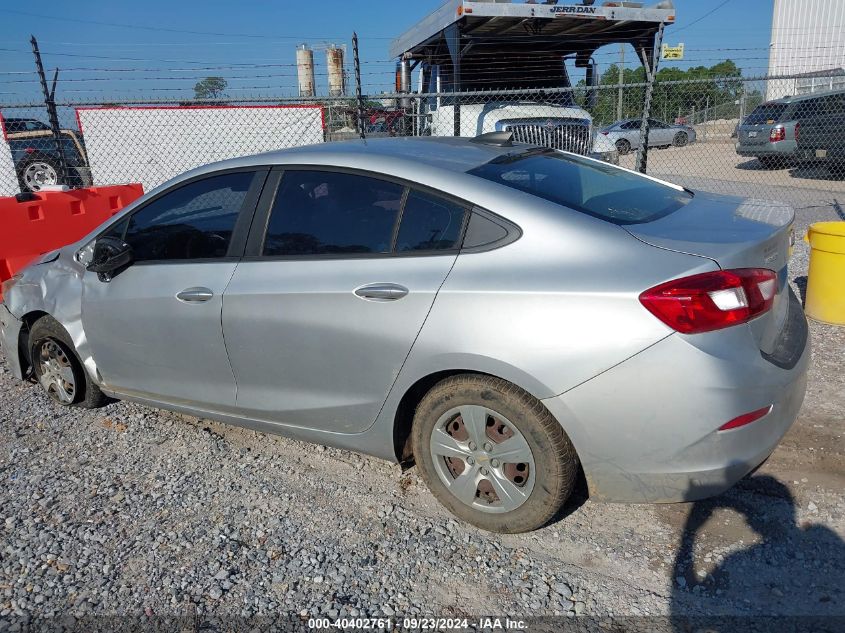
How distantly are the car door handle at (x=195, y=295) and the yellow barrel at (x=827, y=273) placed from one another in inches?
176

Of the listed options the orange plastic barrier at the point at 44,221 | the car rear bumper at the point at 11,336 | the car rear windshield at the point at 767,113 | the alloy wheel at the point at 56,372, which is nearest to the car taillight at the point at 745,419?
the alloy wheel at the point at 56,372

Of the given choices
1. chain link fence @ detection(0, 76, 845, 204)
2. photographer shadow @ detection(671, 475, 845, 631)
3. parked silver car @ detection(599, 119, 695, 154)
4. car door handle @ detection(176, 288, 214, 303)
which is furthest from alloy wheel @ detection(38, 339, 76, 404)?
parked silver car @ detection(599, 119, 695, 154)

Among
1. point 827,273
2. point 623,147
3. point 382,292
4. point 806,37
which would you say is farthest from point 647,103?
point 806,37

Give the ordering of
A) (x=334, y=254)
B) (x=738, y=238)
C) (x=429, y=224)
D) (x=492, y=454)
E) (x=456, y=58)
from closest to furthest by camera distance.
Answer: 1. (x=738, y=238)
2. (x=492, y=454)
3. (x=429, y=224)
4. (x=334, y=254)
5. (x=456, y=58)

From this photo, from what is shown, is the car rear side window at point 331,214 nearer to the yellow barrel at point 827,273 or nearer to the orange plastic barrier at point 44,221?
the yellow barrel at point 827,273

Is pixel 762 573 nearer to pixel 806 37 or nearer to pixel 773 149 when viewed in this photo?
pixel 773 149

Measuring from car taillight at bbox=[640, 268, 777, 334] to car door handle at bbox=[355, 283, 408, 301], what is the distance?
3.15 ft

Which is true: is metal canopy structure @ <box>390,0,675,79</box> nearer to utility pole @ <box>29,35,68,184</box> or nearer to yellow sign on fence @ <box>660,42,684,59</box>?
yellow sign on fence @ <box>660,42,684,59</box>

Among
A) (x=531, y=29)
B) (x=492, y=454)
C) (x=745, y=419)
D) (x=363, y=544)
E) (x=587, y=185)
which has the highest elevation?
(x=531, y=29)

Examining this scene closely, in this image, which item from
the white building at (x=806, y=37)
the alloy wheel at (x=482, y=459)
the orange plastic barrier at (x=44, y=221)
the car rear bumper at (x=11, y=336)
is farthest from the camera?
the white building at (x=806, y=37)

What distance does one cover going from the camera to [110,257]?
143 inches

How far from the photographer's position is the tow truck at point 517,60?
8828 millimetres

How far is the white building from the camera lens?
1160 inches

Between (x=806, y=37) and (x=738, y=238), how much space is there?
3625 centimetres
